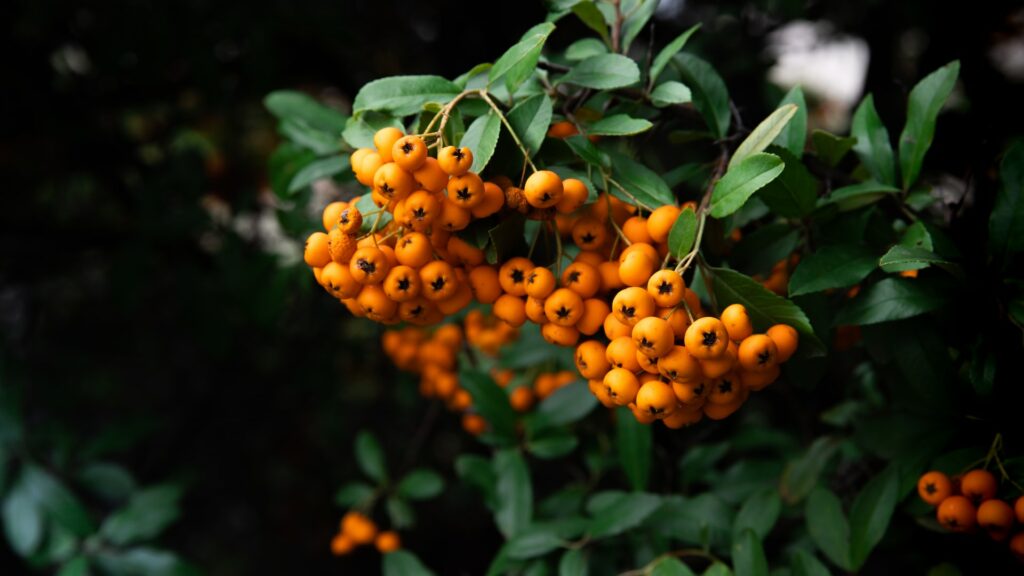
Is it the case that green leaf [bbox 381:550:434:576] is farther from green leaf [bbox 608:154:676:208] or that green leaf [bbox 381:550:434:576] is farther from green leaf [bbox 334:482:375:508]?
green leaf [bbox 608:154:676:208]

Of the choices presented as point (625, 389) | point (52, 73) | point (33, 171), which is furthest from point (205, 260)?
point (625, 389)

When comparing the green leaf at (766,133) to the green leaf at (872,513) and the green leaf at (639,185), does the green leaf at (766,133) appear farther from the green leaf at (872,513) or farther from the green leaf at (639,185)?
the green leaf at (872,513)

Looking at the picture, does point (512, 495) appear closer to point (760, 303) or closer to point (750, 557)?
point (750, 557)

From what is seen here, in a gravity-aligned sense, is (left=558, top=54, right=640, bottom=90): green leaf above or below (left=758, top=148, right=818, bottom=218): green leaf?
above

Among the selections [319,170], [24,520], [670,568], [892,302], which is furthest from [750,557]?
[24,520]

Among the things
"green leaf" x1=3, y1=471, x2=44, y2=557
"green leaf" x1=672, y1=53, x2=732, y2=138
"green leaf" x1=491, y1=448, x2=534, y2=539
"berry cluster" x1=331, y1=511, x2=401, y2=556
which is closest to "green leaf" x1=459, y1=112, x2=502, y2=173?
"green leaf" x1=672, y1=53, x2=732, y2=138

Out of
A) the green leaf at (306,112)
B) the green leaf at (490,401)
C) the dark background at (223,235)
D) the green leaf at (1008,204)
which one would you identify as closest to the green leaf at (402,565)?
the green leaf at (490,401)

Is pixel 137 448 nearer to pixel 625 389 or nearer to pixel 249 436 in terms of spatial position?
pixel 249 436
